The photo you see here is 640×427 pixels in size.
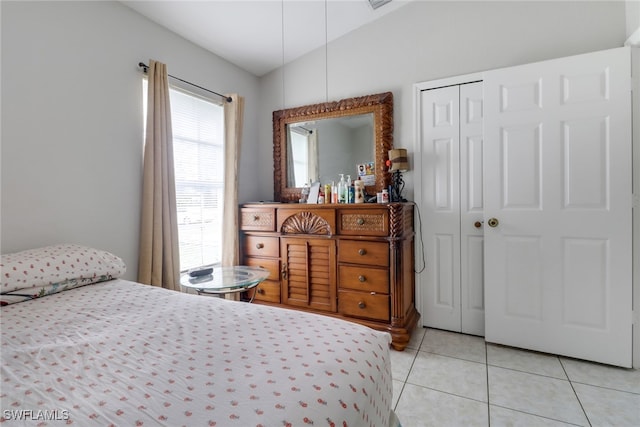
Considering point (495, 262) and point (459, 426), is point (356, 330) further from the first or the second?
point (495, 262)

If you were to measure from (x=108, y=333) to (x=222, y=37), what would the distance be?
2581mm

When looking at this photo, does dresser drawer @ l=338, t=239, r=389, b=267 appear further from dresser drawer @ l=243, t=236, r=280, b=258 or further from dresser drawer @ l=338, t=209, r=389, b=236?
dresser drawer @ l=243, t=236, r=280, b=258

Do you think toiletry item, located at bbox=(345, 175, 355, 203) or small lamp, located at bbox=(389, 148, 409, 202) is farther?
toiletry item, located at bbox=(345, 175, 355, 203)

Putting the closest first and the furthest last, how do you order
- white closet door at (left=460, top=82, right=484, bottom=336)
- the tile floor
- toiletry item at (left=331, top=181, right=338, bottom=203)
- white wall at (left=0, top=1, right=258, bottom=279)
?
the tile floor < white wall at (left=0, top=1, right=258, bottom=279) < white closet door at (left=460, top=82, right=484, bottom=336) < toiletry item at (left=331, top=181, right=338, bottom=203)

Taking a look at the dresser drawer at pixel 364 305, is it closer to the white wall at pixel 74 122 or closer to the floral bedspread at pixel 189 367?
the floral bedspread at pixel 189 367

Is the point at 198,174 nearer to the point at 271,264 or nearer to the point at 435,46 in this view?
the point at 271,264

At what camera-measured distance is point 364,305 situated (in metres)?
2.36

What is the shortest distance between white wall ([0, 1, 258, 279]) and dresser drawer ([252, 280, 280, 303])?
1.05 m

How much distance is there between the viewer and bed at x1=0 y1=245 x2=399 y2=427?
62 cm

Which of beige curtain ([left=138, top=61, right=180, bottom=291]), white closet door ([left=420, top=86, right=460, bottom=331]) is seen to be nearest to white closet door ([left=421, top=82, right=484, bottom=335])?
white closet door ([left=420, top=86, right=460, bottom=331])

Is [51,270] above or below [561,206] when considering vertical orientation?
below

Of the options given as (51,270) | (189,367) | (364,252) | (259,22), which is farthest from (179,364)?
(259,22)

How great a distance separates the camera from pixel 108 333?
3.21ft

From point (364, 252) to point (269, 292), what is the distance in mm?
1006
